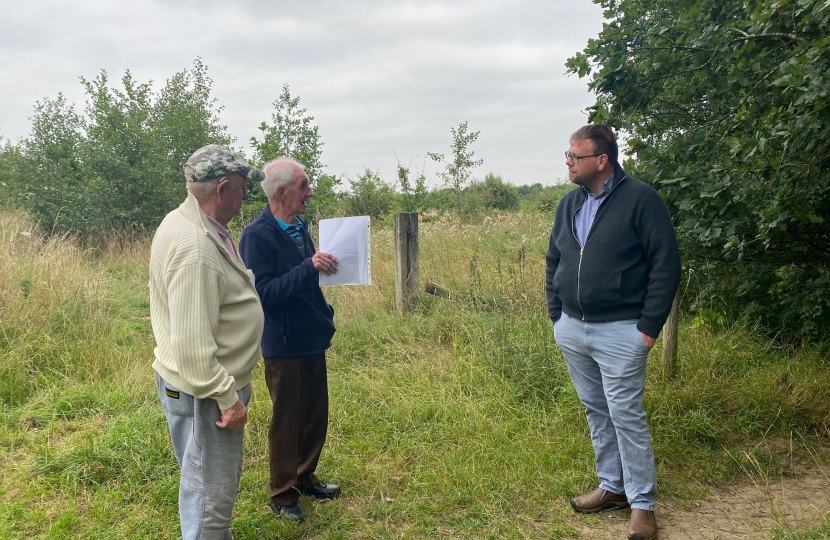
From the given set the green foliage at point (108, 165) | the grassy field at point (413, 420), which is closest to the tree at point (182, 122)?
the green foliage at point (108, 165)

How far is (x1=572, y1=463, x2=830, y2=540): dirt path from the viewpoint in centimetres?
327

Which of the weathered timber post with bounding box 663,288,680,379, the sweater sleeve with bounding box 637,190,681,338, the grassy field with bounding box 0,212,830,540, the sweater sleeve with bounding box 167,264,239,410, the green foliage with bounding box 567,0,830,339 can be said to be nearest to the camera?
the sweater sleeve with bounding box 167,264,239,410

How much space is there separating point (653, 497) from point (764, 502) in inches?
33.2

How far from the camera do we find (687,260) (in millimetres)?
4887

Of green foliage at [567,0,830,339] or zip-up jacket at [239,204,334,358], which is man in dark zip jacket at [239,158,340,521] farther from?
green foliage at [567,0,830,339]

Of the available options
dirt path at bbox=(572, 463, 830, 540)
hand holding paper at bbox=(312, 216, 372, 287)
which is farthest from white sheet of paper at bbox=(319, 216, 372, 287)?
dirt path at bbox=(572, 463, 830, 540)

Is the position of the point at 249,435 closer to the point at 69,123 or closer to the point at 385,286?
the point at 385,286

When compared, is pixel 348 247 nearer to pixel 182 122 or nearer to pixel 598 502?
pixel 598 502

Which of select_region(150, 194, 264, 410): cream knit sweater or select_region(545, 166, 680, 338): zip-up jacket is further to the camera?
select_region(545, 166, 680, 338): zip-up jacket

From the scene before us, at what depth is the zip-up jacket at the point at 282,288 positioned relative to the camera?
10.8 feet

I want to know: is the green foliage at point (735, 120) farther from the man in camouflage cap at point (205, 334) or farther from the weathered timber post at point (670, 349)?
the man in camouflage cap at point (205, 334)

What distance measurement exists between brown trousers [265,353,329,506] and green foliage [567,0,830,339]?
2492mm

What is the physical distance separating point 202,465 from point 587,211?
8.18 feet

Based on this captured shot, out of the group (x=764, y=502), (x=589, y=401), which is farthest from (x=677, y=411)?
(x=589, y=401)
